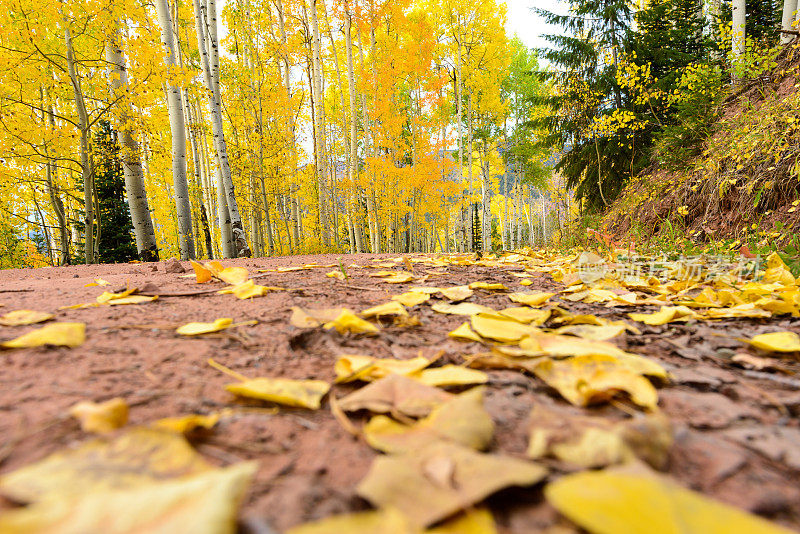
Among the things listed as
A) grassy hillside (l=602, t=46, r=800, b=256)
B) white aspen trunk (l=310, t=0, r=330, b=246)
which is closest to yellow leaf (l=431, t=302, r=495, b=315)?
grassy hillside (l=602, t=46, r=800, b=256)

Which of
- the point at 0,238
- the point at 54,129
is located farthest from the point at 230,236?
the point at 0,238

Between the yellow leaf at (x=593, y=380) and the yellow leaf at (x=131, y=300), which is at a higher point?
the yellow leaf at (x=131, y=300)

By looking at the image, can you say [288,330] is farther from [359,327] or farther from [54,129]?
→ [54,129]

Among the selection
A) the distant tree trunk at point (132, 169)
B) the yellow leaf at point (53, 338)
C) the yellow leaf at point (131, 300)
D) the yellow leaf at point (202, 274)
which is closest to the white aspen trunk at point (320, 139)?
the distant tree trunk at point (132, 169)

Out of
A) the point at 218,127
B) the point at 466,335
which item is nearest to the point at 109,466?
the point at 466,335

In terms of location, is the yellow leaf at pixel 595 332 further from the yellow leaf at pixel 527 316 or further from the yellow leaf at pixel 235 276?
the yellow leaf at pixel 235 276

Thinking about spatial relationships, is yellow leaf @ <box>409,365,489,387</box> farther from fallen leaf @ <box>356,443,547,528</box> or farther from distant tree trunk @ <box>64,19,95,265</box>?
distant tree trunk @ <box>64,19,95,265</box>

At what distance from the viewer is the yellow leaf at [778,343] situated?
0.76 metres

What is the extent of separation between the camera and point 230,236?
624 cm

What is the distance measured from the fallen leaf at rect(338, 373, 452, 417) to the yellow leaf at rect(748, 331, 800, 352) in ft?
2.34

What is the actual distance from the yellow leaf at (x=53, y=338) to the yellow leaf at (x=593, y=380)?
0.90 meters

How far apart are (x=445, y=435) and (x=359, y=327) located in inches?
19.6

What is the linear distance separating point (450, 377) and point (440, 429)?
16 cm

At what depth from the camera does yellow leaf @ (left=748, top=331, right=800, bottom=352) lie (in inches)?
29.8
